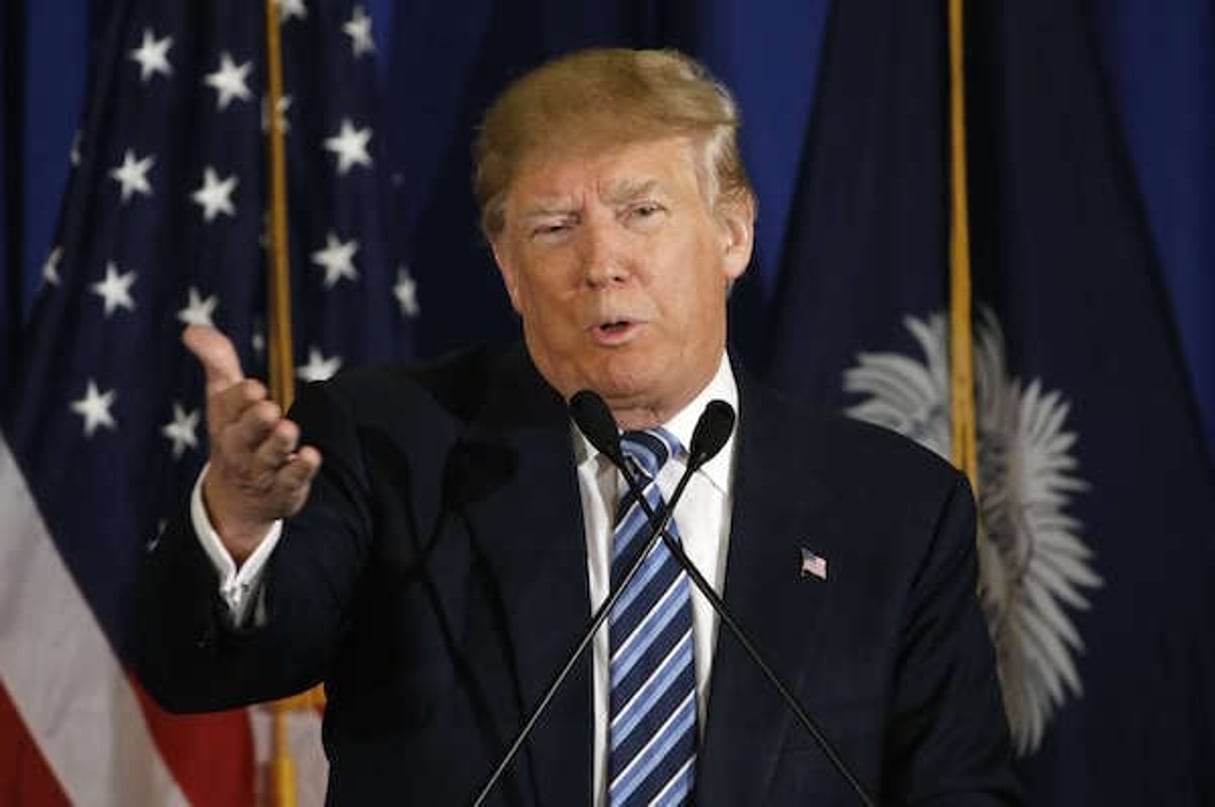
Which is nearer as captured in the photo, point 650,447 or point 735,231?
point 650,447

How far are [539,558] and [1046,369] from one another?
5.40 feet

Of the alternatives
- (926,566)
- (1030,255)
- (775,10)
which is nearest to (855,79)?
(775,10)

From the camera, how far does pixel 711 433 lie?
1909 millimetres

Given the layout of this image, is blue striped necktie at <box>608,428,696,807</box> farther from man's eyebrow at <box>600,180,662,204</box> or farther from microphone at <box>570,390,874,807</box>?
man's eyebrow at <box>600,180,662,204</box>

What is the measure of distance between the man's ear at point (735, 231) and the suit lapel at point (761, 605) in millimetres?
165

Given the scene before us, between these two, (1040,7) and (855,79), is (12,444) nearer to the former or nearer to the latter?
(855,79)

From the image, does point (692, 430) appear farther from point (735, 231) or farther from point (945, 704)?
point (945, 704)

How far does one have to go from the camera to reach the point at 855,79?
11.7 ft

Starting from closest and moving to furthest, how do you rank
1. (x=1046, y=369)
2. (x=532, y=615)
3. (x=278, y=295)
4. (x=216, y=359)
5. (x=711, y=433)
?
(x=216, y=359), (x=711, y=433), (x=532, y=615), (x=278, y=295), (x=1046, y=369)

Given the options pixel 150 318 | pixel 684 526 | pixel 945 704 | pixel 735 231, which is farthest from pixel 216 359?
pixel 150 318

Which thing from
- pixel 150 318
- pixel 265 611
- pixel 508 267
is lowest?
pixel 150 318

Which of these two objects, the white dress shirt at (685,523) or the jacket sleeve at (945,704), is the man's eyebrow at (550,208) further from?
the jacket sleeve at (945,704)

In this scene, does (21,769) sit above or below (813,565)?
below

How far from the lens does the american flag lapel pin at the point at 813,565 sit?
7.09 ft
